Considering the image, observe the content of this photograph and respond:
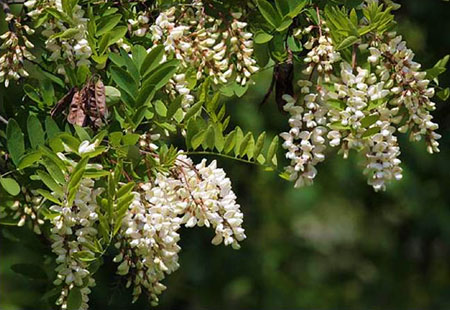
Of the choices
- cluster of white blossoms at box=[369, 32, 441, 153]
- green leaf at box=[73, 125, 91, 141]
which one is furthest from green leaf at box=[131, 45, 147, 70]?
cluster of white blossoms at box=[369, 32, 441, 153]

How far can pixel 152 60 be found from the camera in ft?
4.55

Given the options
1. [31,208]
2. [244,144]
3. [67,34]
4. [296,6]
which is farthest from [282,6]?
[31,208]

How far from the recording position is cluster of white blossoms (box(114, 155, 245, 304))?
133 cm

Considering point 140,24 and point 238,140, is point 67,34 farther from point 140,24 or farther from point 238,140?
point 238,140

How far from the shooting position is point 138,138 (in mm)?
1362

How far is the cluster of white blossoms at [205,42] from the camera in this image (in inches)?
55.8

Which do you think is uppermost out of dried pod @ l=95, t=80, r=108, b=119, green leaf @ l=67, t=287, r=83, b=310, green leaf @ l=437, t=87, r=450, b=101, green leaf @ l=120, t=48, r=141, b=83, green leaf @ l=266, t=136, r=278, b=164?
green leaf @ l=120, t=48, r=141, b=83

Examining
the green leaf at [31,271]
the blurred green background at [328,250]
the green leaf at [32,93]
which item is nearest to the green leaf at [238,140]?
the green leaf at [32,93]

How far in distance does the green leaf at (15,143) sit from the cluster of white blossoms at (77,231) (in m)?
0.14

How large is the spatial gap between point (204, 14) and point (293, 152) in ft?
0.92

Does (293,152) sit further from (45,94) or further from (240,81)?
(45,94)

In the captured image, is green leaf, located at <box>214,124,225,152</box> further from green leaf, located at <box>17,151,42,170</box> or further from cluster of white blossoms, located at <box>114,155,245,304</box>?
green leaf, located at <box>17,151,42,170</box>

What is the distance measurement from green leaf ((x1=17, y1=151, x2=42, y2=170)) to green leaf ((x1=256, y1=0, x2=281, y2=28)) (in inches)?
16.6

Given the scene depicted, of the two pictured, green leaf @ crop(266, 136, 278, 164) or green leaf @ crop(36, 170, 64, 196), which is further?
green leaf @ crop(266, 136, 278, 164)
